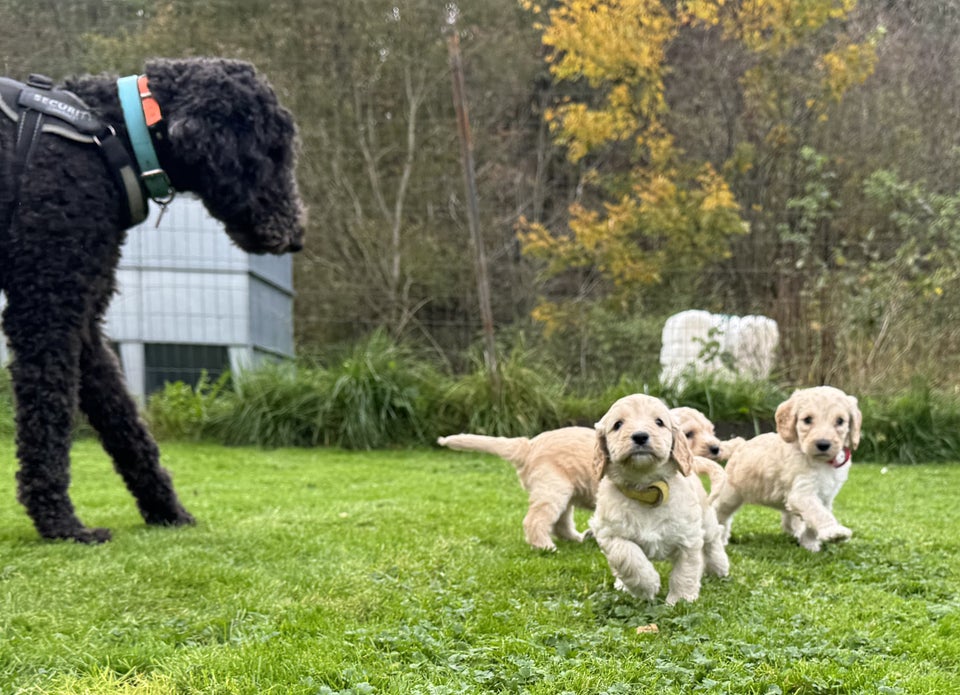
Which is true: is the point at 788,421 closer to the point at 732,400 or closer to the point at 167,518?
the point at 167,518

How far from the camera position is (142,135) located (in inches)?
127

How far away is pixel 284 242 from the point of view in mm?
3514

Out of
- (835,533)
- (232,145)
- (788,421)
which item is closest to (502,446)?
(788,421)

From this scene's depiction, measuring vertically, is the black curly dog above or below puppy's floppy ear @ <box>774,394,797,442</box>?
above

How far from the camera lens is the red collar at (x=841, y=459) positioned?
3.20 meters

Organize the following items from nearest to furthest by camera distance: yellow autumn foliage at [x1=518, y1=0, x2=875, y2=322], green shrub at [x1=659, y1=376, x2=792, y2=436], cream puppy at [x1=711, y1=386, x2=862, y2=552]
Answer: cream puppy at [x1=711, y1=386, x2=862, y2=552]
green shrub at [x1=659, y1=376, x2=792, y2=436]
yellow autumn foliage at [x1=518, y1=0, x2=875, y2=322]

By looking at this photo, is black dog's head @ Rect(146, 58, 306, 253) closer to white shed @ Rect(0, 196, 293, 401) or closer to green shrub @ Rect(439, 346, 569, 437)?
green shrub @ Rect(439, 346, 569, 437)

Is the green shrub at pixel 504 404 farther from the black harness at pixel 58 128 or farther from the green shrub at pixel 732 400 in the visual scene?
the black harness at pixel 58 128

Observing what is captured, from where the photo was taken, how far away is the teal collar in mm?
3207

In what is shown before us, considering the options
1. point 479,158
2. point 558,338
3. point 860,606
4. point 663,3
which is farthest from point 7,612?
point 663,3

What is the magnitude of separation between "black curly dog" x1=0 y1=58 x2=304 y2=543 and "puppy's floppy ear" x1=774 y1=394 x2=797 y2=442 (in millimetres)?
2170

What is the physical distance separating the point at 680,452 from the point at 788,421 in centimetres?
90

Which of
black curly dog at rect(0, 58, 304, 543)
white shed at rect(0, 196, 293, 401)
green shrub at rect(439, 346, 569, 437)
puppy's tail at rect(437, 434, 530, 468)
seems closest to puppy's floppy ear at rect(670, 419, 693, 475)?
puppy's tail at rect(437, 434, 530, 468)

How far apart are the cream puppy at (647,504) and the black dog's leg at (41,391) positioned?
2.02m
